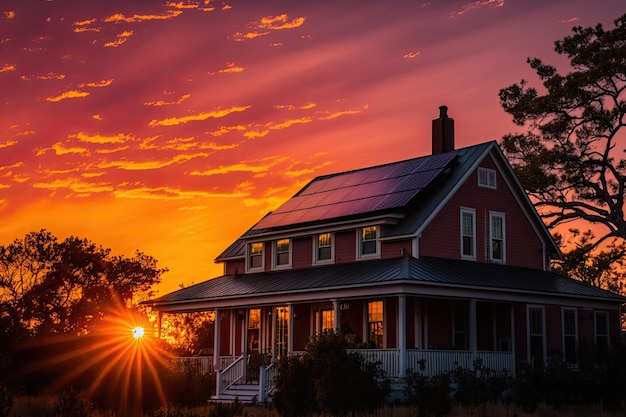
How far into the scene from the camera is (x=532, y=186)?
5391 cm

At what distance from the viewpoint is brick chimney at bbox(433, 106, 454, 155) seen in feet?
147

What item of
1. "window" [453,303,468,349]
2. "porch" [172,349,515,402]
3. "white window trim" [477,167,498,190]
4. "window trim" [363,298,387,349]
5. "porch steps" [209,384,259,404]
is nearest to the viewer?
"porch" [172,349,515,402]

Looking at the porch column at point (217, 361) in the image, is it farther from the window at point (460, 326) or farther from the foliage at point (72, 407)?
the foliage at point (72, 407)

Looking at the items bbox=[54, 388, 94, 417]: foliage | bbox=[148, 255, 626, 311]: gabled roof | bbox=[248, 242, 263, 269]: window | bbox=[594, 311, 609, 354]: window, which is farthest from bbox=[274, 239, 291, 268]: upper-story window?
bbox=[54, 388, 94, 417]: foliage

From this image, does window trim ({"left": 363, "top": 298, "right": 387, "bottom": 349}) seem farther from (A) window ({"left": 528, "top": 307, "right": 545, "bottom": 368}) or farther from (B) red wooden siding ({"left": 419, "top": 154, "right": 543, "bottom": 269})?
(A) window ({"left": 528, "top": 307, "right": 545, "bottom": 368})

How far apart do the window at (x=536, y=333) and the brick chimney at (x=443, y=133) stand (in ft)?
29.6

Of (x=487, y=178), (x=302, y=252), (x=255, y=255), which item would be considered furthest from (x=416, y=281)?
(x=255, y=255)

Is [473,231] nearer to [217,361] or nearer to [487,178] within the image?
[487,178]

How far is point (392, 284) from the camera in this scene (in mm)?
33219

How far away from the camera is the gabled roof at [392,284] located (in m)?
34.0

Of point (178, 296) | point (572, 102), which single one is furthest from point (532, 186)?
point (178, 296)

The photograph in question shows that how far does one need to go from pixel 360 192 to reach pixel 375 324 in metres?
6.96

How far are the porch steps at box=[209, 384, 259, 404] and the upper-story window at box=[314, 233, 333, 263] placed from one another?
629cm

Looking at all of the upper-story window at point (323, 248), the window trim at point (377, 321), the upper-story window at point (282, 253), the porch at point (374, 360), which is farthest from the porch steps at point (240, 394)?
the upper-story window at point (282, 253)
